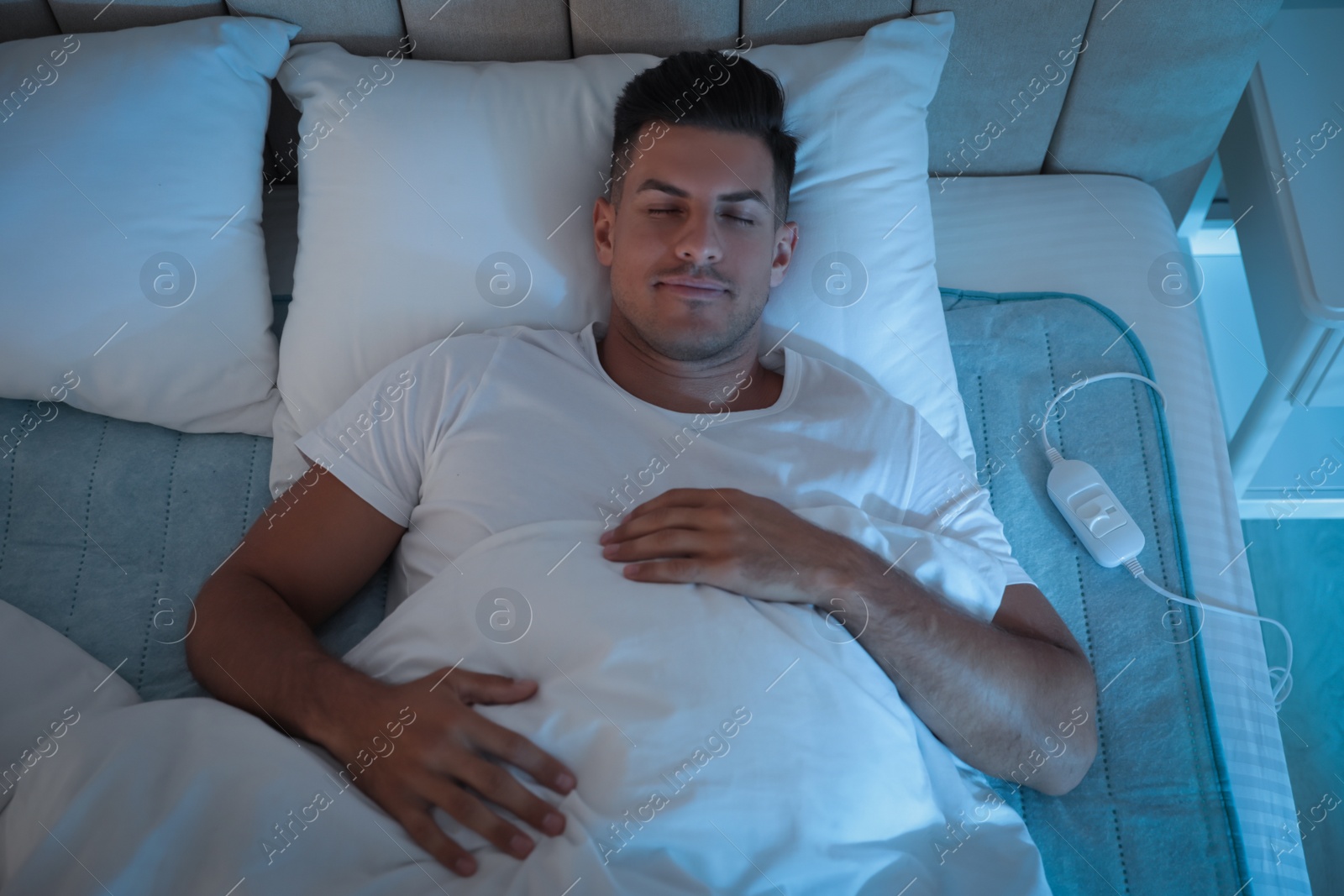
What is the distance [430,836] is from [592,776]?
16 centimetres

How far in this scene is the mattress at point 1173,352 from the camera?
1.10 m

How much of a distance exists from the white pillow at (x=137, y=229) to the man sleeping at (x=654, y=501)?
280 mm

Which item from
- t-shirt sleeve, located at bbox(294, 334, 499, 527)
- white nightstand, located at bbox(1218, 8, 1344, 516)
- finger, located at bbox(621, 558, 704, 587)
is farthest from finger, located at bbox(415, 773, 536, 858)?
white nightstand, located at bbox(1218, 8, 1344, 516)

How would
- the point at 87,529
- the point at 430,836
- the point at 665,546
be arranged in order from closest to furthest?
the point at 430,836
the point at 665,546
the point at 87,529

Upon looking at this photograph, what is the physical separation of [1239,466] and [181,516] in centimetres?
166

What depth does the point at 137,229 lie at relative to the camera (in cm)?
124

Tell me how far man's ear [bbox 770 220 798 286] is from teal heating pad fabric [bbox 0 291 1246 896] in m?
0.30

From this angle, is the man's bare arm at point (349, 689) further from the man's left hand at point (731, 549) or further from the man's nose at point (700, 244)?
the man's nose at point (700, 244)

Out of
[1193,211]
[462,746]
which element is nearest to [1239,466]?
[1193,211]

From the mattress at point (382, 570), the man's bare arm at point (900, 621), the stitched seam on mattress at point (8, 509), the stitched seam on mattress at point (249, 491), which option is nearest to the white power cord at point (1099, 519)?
the mattress at point (382, 570)

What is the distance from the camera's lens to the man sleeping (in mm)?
938

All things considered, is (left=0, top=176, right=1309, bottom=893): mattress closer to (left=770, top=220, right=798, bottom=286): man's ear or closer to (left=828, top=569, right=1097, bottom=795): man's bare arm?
(left=828, top=569, right=1097, bottom=795): man's bare arm

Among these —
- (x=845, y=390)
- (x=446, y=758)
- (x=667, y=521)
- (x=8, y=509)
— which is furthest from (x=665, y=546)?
(x=8, y=509)

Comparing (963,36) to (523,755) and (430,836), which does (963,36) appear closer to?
(523,755)
